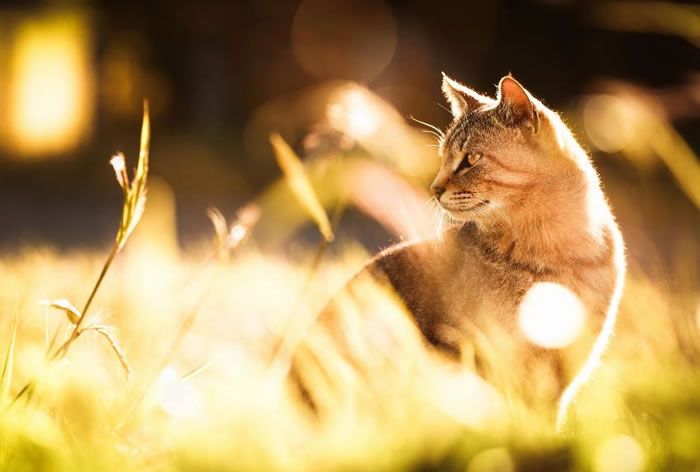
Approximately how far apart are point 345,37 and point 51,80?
4297mm

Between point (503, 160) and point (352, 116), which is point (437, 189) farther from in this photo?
point (352, 116)

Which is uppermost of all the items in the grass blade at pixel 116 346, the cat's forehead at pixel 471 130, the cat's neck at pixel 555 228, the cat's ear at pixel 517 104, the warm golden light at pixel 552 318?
the grass blade at pixel 116 346

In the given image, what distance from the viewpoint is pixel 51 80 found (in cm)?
1262

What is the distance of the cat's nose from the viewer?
97.5 inches

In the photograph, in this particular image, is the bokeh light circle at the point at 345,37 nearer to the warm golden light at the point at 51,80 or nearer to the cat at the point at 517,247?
the warm golden light at the point at 51,80

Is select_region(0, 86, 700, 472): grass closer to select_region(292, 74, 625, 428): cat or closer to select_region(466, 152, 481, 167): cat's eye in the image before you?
select_region(292, 74, 625, 428): cat

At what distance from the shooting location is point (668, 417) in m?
1.41

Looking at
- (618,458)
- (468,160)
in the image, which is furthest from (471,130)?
(618,458)

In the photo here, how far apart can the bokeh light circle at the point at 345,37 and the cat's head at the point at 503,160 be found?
33.6ft

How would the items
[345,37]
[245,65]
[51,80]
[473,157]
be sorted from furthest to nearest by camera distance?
[245,65], [345,37], [51,80], [473,157]

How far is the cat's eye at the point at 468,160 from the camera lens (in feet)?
8.00

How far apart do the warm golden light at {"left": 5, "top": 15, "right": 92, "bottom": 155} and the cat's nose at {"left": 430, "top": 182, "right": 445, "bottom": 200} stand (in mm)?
10386

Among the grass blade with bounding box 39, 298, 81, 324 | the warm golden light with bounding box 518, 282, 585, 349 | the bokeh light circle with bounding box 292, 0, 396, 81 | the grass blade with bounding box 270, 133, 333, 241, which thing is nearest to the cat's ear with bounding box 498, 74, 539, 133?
the warm golden light with bounding box 518, 282, 585, 349

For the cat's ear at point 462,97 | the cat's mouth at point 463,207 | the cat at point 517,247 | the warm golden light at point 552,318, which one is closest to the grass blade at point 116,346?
the cat at point 517,247
